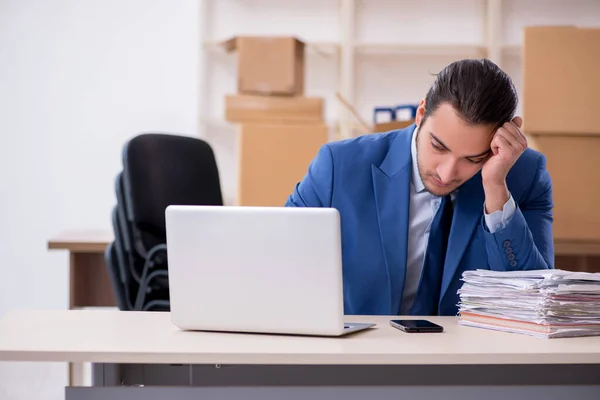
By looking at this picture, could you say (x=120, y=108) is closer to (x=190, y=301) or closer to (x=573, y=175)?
(x=573, y=175)

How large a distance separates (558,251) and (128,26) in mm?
2684

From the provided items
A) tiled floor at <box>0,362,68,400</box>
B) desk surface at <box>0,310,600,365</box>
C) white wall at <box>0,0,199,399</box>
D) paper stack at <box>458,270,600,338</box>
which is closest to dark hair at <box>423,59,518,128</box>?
paper stack at <box>458,270,600,338</box>

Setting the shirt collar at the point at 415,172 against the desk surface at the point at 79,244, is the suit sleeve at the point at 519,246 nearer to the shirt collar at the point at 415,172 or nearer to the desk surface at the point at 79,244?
the shirt collar at the point at 415,172

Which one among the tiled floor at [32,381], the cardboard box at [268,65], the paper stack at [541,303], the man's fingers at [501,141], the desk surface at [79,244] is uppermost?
the cardboard box at [268,65]

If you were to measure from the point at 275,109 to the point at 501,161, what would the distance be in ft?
6.50

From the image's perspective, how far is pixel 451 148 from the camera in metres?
1.61

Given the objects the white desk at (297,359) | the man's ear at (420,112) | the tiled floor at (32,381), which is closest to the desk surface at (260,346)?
the white desk at (297,359)

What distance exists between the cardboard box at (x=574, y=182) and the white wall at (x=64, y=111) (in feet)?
6.90

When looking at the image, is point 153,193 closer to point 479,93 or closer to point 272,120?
point 272,120

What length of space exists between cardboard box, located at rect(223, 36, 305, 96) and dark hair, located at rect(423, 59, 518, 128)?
1971 millimetres

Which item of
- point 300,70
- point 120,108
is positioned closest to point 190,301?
point 300,70

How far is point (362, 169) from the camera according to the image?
1.85 m

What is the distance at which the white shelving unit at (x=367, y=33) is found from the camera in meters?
4.43

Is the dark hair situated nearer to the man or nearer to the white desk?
the man
